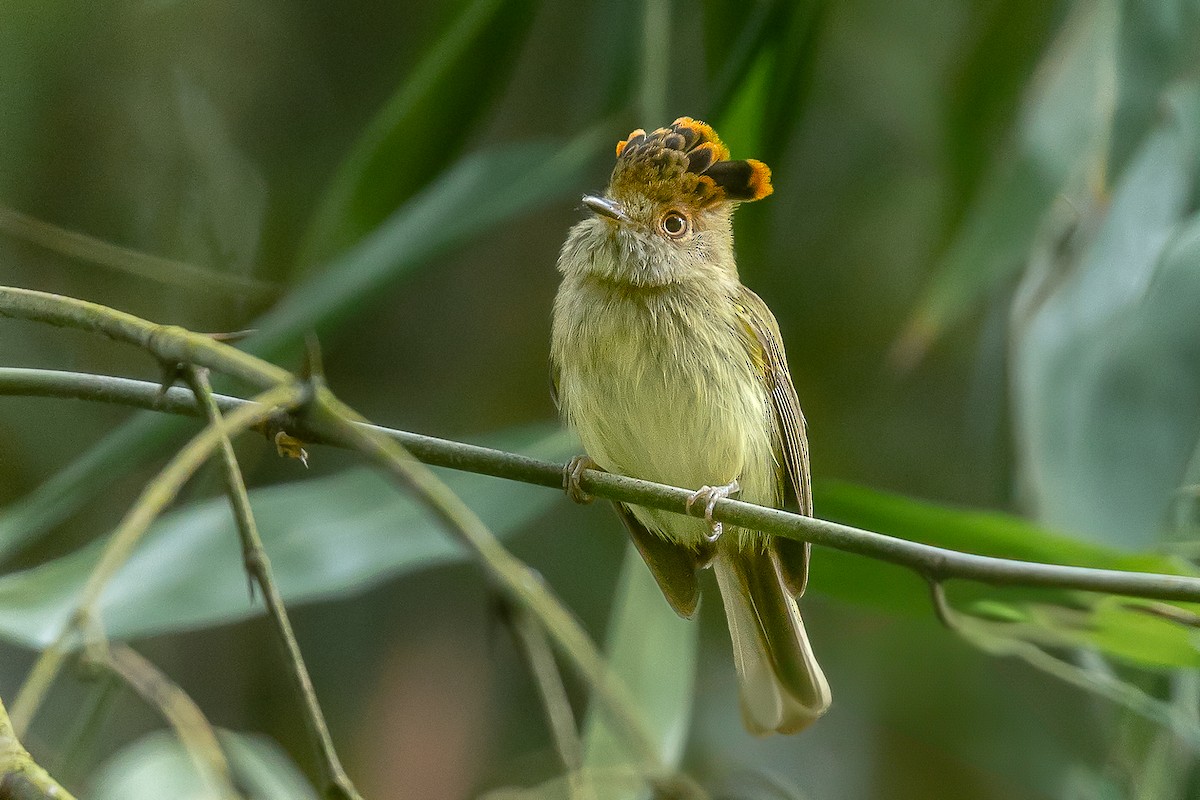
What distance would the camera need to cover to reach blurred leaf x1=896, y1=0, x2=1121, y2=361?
2.44 meters

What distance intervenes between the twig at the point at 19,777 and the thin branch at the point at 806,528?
34 cm

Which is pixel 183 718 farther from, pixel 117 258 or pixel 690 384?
pixel 690 384

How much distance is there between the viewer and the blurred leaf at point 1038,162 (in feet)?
8.00

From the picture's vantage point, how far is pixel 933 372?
414cm

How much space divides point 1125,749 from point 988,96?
1395mm

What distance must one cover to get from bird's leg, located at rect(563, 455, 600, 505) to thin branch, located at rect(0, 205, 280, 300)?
0.71 metres

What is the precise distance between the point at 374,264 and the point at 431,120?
0.33 m

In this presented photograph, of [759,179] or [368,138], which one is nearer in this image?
[759,179]

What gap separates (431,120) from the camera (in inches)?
104

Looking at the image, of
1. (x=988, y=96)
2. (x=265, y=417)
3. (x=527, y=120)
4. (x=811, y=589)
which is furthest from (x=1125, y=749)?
(x=527, y=120)

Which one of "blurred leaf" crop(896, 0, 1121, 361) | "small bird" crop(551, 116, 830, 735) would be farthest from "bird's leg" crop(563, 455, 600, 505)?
"blurred leaf" crop(896, 0, 1121, 361)

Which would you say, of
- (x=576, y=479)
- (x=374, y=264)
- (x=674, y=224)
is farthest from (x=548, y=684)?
(x=374, y=264)

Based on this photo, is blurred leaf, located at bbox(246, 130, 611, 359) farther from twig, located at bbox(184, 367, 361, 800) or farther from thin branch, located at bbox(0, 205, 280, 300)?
twig, located at bbox(184, 367, 361, 800)

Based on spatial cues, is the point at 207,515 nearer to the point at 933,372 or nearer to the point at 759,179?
the point at 759,179
